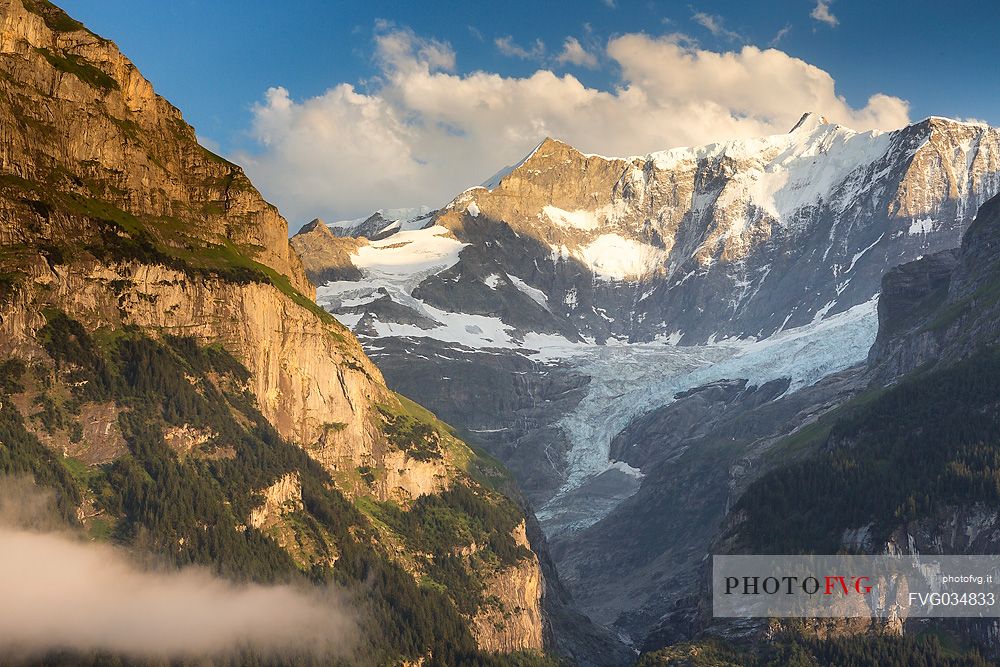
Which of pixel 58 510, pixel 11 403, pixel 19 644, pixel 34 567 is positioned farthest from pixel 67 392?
pixel 19 644

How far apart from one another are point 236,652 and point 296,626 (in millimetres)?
13370

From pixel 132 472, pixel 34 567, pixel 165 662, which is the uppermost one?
pixel 132 472

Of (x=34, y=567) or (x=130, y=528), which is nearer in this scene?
(x=34, y=567)

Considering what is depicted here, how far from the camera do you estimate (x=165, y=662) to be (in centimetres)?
17162

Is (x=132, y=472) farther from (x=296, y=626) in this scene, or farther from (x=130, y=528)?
(x=296, y=626)

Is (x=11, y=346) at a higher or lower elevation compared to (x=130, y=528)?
higher

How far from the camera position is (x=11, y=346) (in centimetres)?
19388

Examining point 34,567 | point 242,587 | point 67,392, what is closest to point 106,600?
point 34,567

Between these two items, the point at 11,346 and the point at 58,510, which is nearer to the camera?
the point at 58,510

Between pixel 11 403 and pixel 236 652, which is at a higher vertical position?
pixel 11 403

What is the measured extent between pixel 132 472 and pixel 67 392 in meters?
15.6

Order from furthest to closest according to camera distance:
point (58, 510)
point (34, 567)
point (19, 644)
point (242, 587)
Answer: point (242, 587)
point (58, 510)
point (34, 567)
point (19, 644)

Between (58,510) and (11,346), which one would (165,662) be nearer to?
(58,510)

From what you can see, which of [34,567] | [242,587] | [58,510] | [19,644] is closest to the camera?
[19,644]
